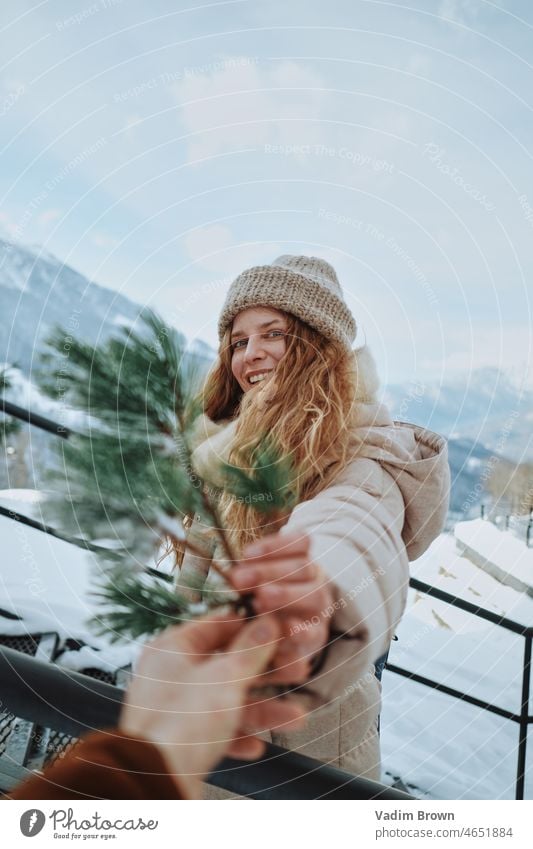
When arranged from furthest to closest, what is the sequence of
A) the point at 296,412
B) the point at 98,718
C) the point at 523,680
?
the point at 523,680 → the point at 296,412 → the point at 98,718

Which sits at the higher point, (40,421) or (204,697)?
(40,421)

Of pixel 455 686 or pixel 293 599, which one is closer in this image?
pixel 293 599

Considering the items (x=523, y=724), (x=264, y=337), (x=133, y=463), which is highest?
(x=264, y=337)

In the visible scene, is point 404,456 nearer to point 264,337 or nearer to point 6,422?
point 264,337

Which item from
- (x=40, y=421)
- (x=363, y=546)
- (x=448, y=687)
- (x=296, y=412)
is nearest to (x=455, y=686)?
(x=448, y=687)

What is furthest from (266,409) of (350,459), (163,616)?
(163,616)

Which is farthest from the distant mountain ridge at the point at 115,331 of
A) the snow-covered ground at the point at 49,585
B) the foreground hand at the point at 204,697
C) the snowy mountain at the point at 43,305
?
the foreground hand at the point at 204,697

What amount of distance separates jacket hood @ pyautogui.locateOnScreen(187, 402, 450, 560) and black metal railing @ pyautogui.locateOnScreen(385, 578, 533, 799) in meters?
0.07

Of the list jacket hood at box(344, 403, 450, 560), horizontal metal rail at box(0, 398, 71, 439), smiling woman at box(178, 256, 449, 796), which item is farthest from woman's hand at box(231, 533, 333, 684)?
horizontal metal rail at box(0, 398, 71, 439)

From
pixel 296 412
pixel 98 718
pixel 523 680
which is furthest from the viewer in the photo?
pixel 523 680

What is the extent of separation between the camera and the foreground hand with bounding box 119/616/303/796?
55 cm

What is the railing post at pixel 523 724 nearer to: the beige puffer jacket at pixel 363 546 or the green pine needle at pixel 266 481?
the beige puffer jacket at pixel 363 546

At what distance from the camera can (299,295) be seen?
1.95ft

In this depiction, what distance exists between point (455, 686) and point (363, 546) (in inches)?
8.6
